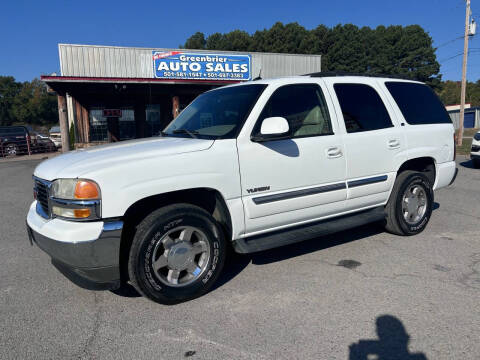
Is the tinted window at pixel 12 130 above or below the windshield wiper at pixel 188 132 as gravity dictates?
above

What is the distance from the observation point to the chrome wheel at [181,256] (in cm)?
304

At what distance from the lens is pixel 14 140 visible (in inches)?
770

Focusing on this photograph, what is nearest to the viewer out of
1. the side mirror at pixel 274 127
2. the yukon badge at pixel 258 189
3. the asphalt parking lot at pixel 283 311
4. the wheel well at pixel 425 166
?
the asphalt parking lot at pixel 283 311

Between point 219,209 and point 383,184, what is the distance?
2095 mm

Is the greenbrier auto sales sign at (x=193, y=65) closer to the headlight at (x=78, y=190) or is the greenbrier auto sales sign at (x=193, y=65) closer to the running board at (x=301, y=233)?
the running board at (x=301, y=233)

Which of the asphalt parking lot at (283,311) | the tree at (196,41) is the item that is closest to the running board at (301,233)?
the asphalt parking lot at (283,311)

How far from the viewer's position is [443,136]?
15.9 feet

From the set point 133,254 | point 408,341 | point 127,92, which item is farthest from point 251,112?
point 127,92

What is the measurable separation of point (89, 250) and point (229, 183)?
Result: 48.1 inches

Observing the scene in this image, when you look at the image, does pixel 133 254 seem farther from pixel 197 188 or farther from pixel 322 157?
pixel 322 157

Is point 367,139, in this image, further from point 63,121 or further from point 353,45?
point 353,45

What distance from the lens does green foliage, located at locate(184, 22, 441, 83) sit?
49.5m

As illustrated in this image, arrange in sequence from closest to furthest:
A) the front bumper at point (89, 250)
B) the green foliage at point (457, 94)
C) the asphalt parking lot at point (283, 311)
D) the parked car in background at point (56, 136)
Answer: the asphalt parking lot at point (283, 311) < the front bumper at point (89, 250) < the parked car in background at point (56, 136) < the green foliage at point (457, 94)

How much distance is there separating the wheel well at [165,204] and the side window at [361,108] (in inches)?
65.8
